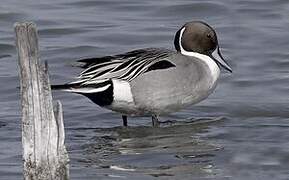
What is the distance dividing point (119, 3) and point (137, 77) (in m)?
5.32

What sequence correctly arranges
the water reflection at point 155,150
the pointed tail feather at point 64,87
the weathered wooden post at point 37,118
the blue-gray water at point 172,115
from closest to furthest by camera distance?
1. the weathered wooden post at point 37,118
2. the water reflection at point 155,150
3. the blue-gray water at point 172,115
4. the pointed tail feather at point 64,87

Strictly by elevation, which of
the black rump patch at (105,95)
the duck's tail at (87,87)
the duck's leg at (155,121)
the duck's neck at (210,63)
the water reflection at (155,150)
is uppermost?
the duck's neck at (210,63)

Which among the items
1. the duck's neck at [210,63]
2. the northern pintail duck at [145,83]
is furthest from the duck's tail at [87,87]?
the duck's neck at [210,63]

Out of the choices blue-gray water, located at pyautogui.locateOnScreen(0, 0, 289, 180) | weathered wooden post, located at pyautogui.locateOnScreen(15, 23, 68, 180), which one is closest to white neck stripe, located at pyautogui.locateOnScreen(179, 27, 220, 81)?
blue-gray water, located at pyautogui.locateOnScreen(0, 0, 289, 180)

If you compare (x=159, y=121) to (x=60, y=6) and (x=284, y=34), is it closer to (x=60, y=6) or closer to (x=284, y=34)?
(x=284, y=34)

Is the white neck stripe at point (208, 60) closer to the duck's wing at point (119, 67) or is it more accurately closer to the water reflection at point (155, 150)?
the duck's wing at point (119, 67)

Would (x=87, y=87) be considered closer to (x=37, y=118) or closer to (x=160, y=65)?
(x=160, y=65)

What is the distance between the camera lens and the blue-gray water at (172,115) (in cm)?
829

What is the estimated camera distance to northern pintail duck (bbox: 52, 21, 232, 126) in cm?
934

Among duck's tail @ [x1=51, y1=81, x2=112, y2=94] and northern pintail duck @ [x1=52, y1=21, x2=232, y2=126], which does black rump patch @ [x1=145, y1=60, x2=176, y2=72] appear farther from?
duck's tail @ [x1=51, y1=81, x2=112, y2=94]

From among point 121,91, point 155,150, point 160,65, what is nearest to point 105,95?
point 121,91

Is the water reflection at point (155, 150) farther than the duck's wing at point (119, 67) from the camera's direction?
No

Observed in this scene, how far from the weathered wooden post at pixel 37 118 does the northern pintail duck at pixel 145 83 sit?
2.75m

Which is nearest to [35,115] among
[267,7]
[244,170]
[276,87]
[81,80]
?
[244,170]
